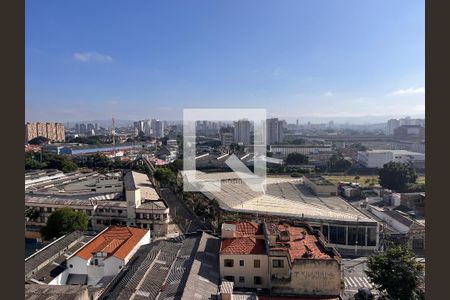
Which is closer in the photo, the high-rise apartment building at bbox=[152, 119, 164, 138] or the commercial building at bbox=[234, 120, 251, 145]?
the commercial building at bbox=[234, 120, 251, 145]

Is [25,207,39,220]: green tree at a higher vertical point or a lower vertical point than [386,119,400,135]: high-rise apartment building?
lower

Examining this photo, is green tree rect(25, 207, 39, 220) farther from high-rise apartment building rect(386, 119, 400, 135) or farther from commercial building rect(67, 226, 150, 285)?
high-rise apartment building rect(386, 119, 400, 135)

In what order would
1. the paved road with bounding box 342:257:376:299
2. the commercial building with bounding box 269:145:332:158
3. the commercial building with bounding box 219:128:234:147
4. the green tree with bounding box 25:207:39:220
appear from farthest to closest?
1. the commercial building with bounding box 269:145:332:158
2. the commercial building with bounding box 219:128:234:147
3. the green tree with bounding box 25:207:39:220
4. the paved road with bounding box 342:257:376:299

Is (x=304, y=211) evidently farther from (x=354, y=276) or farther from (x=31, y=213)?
(x=31, y=213)

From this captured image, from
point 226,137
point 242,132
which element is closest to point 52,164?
point 226,137

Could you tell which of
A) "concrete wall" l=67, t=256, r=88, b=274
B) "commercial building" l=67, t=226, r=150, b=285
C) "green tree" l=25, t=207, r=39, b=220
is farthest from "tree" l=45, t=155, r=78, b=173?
"concrete wall" l=67, t=256, r=88, b=274

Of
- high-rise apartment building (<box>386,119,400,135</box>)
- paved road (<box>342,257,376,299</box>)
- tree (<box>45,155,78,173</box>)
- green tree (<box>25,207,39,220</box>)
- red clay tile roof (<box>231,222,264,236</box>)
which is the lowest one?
paved road (<box>342,257,376,299</box>)
